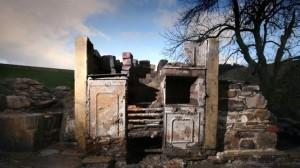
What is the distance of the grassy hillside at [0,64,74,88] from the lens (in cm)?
731

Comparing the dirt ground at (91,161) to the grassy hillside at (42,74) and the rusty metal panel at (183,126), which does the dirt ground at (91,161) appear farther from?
the grassy hillside at (42,74)

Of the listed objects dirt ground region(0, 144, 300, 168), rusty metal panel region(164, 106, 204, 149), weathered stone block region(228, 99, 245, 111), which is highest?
weathered stone block region(228, 99, 245, 111)

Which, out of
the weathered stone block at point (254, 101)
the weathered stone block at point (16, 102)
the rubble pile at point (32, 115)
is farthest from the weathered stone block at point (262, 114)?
the weathered stone block at point (16, 102)

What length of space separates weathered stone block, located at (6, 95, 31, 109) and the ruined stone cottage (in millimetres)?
1759

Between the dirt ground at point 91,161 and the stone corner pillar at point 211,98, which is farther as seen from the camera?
the stone corner pillar at point 211,98

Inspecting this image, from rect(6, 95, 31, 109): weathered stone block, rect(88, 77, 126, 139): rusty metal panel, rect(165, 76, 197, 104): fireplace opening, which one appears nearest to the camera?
rect(88, 77, 126, 139): rusty metal panel

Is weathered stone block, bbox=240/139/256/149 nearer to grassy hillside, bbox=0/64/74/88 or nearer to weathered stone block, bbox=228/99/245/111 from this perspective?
weathered stone block, bbox=228/99/245/111

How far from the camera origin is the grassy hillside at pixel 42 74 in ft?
24.0

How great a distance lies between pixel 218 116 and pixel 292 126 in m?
3.55

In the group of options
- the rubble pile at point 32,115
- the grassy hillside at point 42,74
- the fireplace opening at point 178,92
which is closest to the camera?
the rubble pile at point 32,115

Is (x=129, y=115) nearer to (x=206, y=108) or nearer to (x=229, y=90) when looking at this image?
(x=206, y=108)

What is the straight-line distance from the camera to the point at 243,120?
4516 millimetres

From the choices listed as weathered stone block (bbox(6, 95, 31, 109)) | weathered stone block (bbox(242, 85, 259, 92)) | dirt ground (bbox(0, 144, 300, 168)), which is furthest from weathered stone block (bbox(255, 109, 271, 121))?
weathered stone block (bbox(6, 95, 31, 109))

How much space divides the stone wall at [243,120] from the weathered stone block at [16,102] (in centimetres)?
446
